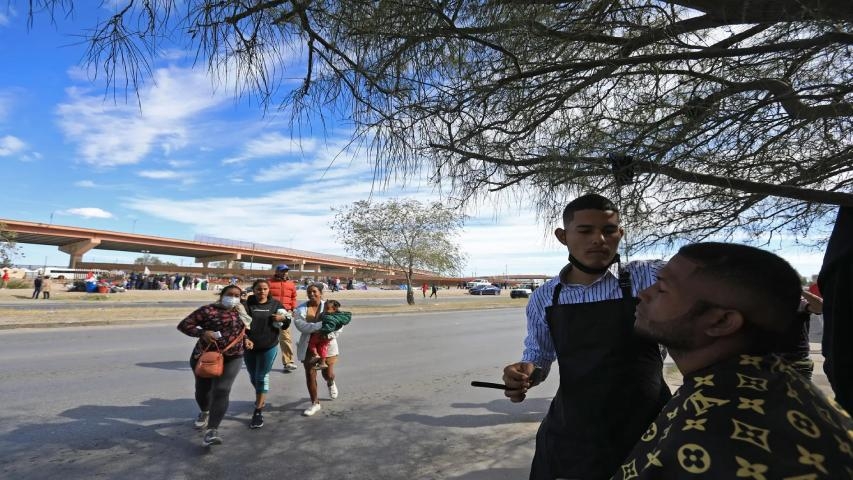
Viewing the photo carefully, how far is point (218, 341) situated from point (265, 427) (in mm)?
1023

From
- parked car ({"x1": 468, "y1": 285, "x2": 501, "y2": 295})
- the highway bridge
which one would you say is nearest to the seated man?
the highway bridge

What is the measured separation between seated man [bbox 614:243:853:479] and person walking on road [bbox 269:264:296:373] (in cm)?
774

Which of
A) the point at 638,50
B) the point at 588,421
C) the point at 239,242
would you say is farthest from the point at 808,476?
the point at 239,242

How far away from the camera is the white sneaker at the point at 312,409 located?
5.66 metres

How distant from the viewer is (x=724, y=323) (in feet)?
3.67

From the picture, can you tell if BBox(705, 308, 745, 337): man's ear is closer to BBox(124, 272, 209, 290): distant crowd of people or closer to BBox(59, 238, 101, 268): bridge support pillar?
BBox(124, 272, 209, 290): distant crowd of people

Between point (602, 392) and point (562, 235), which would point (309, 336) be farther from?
point (602, 392)

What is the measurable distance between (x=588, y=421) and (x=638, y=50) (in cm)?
185

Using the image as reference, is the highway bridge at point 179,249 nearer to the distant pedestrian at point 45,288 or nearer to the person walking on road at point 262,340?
the distant pedestrian at point 45,288

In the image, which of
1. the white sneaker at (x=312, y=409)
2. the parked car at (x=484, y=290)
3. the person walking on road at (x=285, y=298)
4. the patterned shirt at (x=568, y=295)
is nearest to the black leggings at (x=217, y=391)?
the white sneaker at (x=312, y=409)

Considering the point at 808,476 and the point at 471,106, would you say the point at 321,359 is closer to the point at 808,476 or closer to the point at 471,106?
the point at 471,106

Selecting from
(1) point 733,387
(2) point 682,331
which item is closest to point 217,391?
(2) point 682,331

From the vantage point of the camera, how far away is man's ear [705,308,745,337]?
1.10m

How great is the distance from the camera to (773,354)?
42.0 inches
